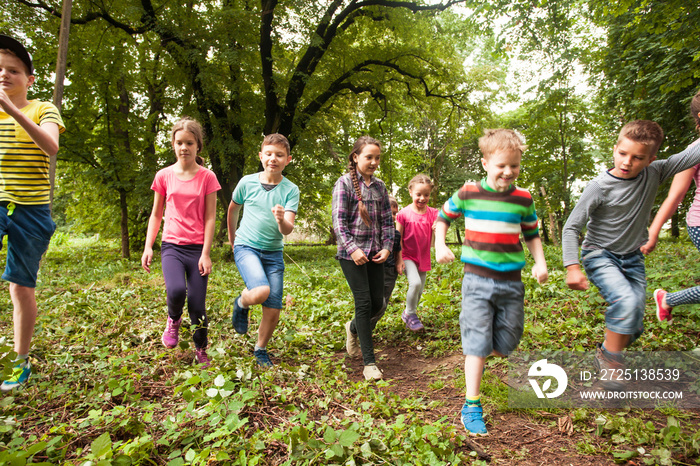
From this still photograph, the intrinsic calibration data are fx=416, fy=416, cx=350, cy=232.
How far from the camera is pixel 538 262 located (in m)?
2.82

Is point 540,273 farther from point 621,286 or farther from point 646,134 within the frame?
point 646,134

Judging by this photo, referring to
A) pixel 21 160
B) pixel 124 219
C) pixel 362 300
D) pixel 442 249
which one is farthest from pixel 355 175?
pixel 124 219

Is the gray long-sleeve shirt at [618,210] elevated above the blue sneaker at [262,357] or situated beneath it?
elevated above

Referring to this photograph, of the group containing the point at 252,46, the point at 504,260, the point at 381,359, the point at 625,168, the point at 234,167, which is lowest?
the point at 381,359

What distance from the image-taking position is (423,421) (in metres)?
2.71

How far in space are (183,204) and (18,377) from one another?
1.68 meters

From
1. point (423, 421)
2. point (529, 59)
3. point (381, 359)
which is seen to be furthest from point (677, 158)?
point (529, 59)

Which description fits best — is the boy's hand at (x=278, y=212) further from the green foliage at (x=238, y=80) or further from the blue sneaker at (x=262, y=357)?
the green foliage at (x=238, y=80)

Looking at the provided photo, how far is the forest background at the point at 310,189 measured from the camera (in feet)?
7.86

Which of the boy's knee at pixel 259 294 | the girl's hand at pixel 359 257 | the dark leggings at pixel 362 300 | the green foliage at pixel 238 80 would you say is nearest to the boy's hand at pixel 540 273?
the girl's hand at pixel 359 257

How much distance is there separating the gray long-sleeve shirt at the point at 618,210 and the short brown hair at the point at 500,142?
767mm

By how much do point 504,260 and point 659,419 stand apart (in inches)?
59.2

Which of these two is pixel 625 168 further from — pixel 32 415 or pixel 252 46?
pixel 252 46

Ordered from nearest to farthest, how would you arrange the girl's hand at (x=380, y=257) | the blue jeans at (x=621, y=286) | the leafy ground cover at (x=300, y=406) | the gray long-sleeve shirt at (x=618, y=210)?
the leafy ground cover at (x=300, y=406) < the blue jeans at (x=621, y=286) < the gray long-sleeve shirt at (x=618, y=210) < the girl's hand at (x=380, y=257)
